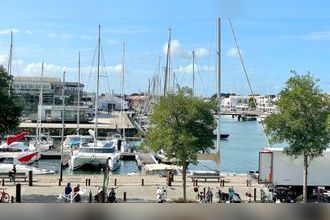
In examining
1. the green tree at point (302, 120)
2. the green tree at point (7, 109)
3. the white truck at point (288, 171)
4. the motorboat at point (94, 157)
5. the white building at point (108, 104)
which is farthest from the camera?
the white building at point (108, 104)

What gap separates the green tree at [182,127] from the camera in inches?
895

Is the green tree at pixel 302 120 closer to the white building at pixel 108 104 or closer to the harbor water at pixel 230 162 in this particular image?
the harbor water at pixel 230 162

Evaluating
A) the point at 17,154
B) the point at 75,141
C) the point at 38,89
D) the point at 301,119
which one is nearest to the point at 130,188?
the point at 301,119

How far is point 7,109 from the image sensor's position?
19922 millimetres

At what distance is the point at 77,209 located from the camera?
7.51ft

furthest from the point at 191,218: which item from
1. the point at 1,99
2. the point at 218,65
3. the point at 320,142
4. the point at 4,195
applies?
the point at 218,65

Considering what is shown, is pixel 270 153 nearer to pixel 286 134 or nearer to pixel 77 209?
pixel 286 134

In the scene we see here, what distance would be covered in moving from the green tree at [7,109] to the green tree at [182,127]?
6.38 meters

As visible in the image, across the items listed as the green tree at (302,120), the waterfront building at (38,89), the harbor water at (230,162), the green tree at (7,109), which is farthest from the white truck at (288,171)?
the waterfront building at (38,89)

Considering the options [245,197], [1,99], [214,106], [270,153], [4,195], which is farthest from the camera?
[214,106]

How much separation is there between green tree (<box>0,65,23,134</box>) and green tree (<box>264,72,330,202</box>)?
35.5 feet

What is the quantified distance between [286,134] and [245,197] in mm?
3345

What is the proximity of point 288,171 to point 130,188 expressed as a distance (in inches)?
287

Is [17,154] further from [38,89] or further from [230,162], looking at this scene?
[38,89]
